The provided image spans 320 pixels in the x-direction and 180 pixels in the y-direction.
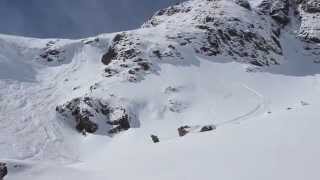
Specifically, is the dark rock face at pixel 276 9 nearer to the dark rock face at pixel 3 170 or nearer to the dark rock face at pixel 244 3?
the dark rock face at pixel 244 3

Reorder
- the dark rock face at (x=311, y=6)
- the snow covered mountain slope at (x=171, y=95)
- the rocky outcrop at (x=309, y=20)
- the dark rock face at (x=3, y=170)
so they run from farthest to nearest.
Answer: the dark rock face at (x=311, y=6) < the rocky outcrop at (x=309, y=20) < the dark rock face at (x=3, y=170) < the snow covered mountain slope at (x=171, y=95)

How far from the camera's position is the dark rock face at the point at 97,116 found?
53156mm

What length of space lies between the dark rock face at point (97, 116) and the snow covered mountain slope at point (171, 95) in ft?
0.37

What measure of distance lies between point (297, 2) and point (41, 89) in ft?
154

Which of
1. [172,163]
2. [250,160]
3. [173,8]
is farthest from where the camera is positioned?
[173,8]

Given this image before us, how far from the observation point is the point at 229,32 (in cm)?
7388

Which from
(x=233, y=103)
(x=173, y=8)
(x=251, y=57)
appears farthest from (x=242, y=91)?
(x=173, y=8)

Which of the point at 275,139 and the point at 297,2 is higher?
the point at 297,2

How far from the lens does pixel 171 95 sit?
185ft

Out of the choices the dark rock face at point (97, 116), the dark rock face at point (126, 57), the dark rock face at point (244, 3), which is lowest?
the dark rock face at point (97, 116)

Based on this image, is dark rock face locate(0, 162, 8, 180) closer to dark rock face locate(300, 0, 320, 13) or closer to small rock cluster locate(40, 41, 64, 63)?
small rock cluster locate(40, 41, 64, 63)

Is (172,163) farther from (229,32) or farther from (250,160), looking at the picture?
(229,32)

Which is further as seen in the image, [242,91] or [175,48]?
[175,48]

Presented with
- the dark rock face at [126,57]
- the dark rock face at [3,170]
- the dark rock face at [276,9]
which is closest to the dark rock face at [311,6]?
the dark rock face at [276,9]
